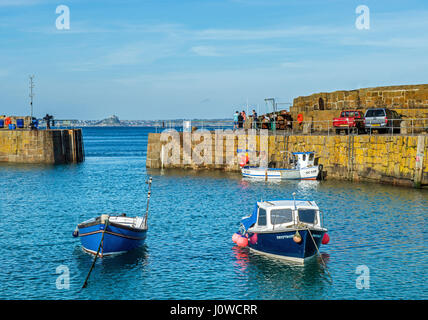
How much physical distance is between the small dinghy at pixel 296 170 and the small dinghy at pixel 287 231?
23183 mm

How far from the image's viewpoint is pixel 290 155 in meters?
51.0

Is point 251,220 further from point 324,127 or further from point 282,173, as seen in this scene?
point 324,127

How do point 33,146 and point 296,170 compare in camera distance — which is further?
point 33,146

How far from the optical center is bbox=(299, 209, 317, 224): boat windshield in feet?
76.6

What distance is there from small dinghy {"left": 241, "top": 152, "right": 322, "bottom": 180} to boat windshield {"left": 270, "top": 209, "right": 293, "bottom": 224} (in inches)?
950

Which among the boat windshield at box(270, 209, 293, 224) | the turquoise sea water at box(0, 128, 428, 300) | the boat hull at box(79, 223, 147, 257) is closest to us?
the turquoise sea water at box(0, 128, 428, 300)

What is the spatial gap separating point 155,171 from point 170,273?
3622cm

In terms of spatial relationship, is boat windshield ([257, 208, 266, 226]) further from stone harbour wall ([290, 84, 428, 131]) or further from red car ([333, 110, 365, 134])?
stone harbour wall ([290, 84, 428, 131])

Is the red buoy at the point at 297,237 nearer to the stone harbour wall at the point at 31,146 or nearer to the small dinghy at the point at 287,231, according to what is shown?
the small dinghy at the point at 287,231

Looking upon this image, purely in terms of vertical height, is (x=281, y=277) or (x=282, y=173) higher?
(x=282, y=173)

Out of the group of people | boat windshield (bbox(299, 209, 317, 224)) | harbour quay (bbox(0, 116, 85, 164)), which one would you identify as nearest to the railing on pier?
the group of people

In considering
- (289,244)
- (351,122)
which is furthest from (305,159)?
(289,244)

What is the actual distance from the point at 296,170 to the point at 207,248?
77.1ft

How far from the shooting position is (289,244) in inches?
893
